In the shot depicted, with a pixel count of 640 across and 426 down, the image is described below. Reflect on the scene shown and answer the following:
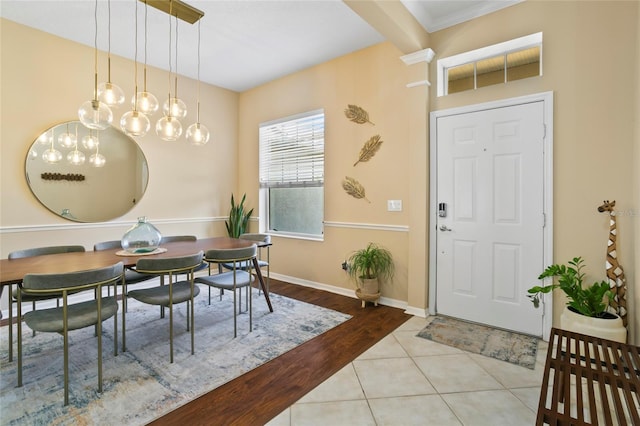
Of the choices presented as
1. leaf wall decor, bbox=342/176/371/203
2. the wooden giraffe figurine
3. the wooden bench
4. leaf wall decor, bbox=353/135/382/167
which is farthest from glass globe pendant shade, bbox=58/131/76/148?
the wooden giraffe figurine

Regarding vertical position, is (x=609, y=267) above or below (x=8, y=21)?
below

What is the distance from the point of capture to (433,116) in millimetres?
3129

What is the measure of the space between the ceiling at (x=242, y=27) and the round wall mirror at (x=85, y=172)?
0.86 meters

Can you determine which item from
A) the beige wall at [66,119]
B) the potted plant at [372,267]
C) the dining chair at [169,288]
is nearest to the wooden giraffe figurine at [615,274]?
the potted plant at [372,267]

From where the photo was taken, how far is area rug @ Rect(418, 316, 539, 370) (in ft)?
7.74

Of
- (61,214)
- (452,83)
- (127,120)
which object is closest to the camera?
(127,120)

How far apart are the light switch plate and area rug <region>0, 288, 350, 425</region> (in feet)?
4.15

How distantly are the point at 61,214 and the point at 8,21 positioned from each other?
1.96 m

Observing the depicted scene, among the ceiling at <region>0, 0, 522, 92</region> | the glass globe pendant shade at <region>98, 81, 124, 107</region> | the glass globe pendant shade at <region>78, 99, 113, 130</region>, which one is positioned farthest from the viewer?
the ceiling at <region>0, 0, 522, 92</region>

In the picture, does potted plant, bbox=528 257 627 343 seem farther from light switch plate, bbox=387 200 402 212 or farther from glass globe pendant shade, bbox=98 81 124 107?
glass globe pendant shade, bbox=98 81 124 107

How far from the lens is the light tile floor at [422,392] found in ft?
5.58

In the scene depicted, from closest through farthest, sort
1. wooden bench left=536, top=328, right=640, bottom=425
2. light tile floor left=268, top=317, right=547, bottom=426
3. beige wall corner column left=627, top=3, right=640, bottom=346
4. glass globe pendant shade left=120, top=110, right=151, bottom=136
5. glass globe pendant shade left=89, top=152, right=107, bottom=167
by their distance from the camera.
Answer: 1. wooden bench left=536, top=328, right=640, bottom=425
2. light tile floor left=268, top=317, right=547, bottom=426
3. beige wall corner column left=627, top=3, right=640, bottom=346
4. glass globe pendant shade left=120, top=110, right=151, bottom=136
5. glass globe pendant shade left=89, top=152, right=107, bottom=167

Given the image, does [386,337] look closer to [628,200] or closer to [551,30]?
[628,200]

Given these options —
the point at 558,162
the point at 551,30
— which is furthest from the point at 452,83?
the point at 558,162
